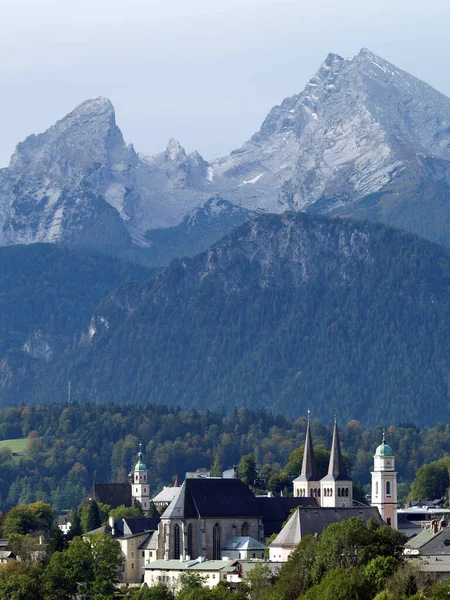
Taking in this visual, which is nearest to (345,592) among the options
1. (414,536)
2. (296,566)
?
(296,566)

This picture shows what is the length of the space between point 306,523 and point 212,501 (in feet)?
57.1

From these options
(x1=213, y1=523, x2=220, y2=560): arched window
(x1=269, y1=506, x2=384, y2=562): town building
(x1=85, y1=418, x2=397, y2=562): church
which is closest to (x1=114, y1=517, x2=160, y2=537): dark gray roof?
(x1=85, y1=418, x2=397, y2=562): church

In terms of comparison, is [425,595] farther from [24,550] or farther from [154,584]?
[24,550]

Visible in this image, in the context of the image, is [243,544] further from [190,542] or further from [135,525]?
[135,525]

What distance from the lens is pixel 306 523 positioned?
570 ft

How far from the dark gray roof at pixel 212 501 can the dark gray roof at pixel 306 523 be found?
42.8ft

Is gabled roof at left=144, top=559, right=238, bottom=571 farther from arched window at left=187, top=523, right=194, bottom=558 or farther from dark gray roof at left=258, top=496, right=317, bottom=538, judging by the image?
dark gray roof at left=258, top=496, right=317, bottom=538

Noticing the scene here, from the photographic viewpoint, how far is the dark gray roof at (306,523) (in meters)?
172

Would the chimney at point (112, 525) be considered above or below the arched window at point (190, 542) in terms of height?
above

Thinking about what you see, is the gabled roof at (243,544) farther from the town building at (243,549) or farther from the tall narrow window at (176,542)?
the tall narrow window at (176,542)

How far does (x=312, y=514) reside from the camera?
176 metres

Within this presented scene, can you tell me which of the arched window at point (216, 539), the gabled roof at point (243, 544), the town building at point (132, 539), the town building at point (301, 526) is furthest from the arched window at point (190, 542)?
the town building at point (301, 526)

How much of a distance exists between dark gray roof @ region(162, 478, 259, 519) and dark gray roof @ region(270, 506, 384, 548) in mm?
13042

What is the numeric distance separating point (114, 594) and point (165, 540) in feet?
51.2
